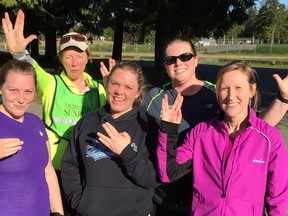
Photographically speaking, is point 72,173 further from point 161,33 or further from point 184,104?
point 161,33

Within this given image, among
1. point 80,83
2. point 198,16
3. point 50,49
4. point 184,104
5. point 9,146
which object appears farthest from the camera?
point 50,49

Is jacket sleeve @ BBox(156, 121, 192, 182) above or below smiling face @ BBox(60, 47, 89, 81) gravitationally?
below

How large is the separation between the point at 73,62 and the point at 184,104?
38.7 inches

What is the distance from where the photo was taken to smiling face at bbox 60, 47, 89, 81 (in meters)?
3.17

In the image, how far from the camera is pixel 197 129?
2617 mm

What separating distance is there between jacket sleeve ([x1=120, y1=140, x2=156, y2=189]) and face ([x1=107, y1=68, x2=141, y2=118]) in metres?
0.28

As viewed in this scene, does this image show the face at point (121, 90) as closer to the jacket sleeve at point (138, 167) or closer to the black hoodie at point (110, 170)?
the black hoodie at point (110, 170)

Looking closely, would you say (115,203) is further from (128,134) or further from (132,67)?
(132,67)

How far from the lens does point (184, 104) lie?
2.88 metres

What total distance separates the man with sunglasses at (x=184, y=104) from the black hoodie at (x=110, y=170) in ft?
0.72

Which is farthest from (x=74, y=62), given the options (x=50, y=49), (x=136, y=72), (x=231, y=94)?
(x=50, y=49)

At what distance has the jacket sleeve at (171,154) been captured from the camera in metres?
2.43

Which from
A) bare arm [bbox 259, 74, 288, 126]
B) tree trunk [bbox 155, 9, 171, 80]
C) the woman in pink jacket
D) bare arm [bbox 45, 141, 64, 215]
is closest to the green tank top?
bare arm [bbox 45, 141, 64, 215]

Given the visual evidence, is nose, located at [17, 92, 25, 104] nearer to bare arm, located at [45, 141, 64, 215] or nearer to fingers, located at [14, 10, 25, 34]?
bare arm, located at [45, 141, 64, 215]
